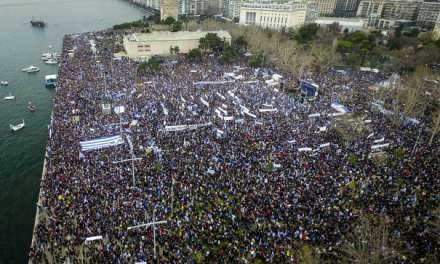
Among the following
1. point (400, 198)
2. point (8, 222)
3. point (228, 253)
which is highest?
point (400, 198)

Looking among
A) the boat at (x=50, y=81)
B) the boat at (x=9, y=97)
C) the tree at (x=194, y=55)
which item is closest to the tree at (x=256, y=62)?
the tree at (x=194, y=55)

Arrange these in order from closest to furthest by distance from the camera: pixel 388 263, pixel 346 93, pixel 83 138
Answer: pixel 388 263
pixel 83 138
pixel 346 93

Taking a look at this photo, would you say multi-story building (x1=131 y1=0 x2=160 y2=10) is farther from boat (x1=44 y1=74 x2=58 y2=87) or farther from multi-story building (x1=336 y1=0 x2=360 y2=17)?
boat (x1=44 y1=74 x2=58 y2=87)

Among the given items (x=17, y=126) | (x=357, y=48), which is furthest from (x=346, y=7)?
(x=17, y=126)

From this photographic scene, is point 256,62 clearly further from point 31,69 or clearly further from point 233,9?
point 233,9

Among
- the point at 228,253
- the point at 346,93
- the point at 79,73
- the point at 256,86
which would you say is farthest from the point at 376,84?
the point at 79,73

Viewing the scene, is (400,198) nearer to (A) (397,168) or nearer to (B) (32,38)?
(A) (397,168)
